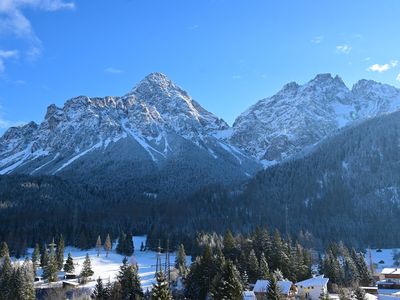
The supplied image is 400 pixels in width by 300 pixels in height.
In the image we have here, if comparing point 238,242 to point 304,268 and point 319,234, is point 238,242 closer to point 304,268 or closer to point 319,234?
point 304,268

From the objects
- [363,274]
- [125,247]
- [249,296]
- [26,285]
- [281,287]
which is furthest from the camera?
[125,247]

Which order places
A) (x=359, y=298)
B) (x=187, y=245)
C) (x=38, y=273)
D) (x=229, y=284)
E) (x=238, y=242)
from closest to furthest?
1. (x=229, y=284)
2. (x=359, y=298)
3. (x=238, y=242)
4. (x=38, y=273)
5. (x=187, y=245)

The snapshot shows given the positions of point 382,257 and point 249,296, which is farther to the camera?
point 382,257

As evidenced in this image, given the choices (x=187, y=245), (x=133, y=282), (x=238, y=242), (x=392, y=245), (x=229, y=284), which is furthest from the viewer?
(x=392, y=245)

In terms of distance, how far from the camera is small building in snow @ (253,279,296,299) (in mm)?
84438

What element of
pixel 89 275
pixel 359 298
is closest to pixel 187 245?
pixel 89 275

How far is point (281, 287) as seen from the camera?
83750 mm

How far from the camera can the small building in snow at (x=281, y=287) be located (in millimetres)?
84438

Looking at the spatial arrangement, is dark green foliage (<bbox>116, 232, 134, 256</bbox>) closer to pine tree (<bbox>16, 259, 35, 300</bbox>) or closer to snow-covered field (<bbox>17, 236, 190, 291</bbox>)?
snow-covered field (<bbox>17, 236, 190, 291</bbox>)

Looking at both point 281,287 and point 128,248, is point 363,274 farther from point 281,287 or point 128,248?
point 128,248

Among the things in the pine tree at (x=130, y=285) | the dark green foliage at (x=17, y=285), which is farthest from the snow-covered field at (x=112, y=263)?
the pine tree at (x=130, y=285)

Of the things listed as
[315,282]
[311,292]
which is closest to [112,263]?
[311,292]

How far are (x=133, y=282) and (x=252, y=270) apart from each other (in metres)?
23.1

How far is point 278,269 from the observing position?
325 feet
